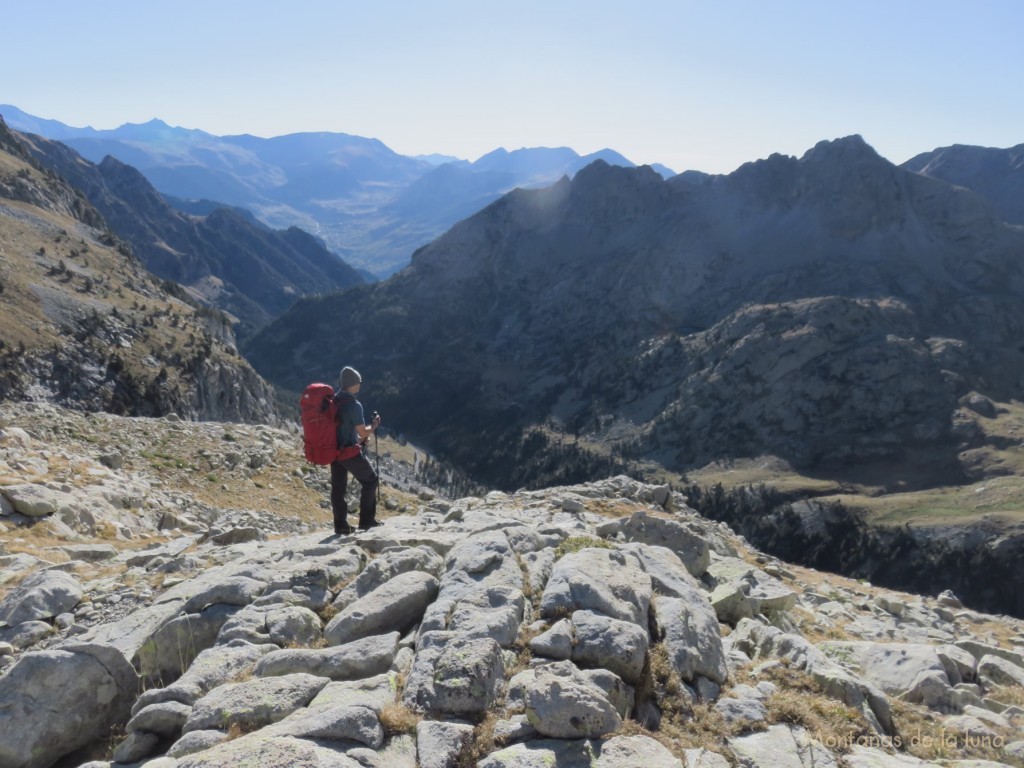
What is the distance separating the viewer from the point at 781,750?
8172 millimetres

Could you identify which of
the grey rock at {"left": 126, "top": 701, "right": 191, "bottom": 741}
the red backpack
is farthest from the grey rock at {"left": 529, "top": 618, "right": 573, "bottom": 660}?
the red backpack

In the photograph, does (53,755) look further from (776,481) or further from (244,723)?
(776,481)

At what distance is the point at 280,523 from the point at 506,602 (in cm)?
1748

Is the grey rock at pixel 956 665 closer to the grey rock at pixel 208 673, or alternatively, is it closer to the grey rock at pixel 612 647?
the grey rock at pixel 612 647

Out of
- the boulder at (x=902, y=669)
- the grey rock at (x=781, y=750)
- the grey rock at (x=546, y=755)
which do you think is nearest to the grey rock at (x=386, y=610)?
the grey rock at (x=546, y=755)

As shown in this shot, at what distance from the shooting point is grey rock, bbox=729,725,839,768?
796 cm

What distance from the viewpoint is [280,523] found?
1009 inches

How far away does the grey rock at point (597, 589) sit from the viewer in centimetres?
1030

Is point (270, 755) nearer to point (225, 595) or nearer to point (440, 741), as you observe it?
point (440, 741)

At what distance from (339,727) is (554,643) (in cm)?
311

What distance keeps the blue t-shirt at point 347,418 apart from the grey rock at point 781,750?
11.2 m

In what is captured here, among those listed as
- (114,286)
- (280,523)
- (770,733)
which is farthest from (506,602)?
(114,286)

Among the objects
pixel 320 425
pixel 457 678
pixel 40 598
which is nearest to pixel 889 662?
pixel 457 678

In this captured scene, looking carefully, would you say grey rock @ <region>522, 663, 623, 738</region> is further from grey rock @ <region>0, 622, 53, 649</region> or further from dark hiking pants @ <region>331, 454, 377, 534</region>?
grey rock @ <region>0, 622, 53, 649</region>
